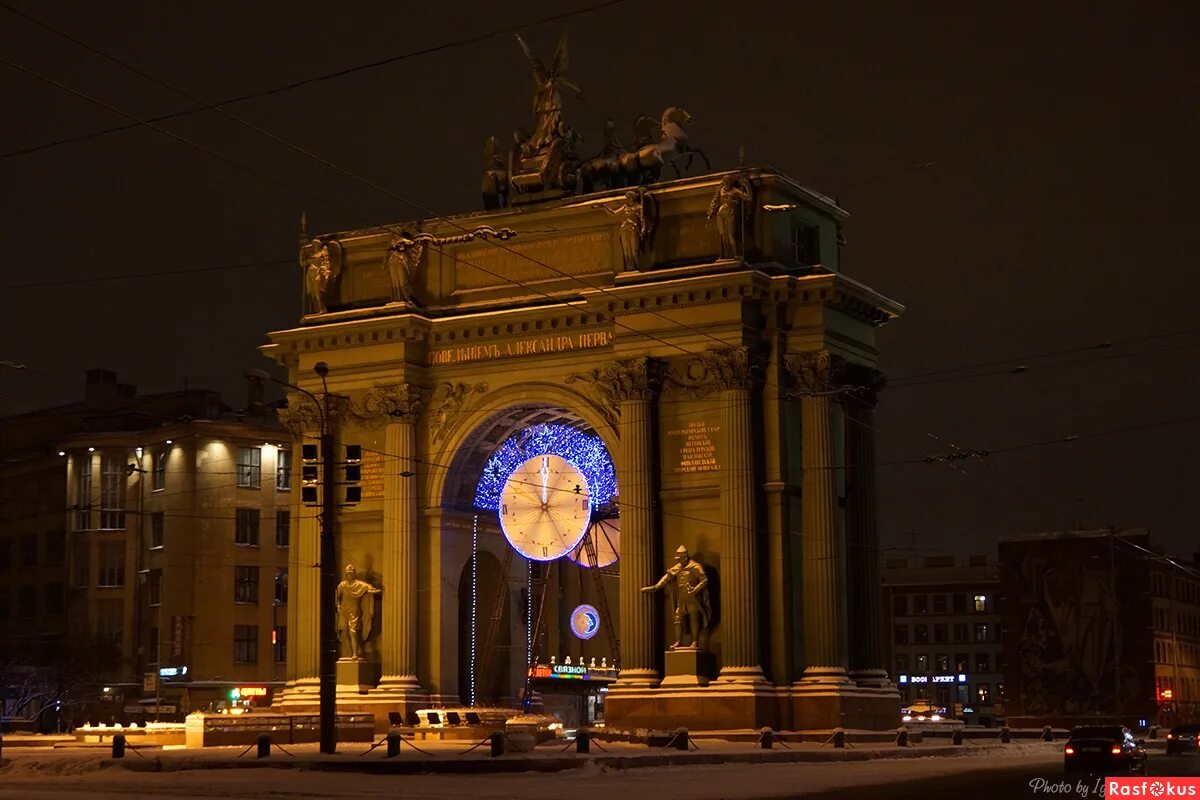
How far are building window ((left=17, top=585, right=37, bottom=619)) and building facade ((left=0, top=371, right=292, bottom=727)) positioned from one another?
9 cm

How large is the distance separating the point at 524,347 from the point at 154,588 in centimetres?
3320

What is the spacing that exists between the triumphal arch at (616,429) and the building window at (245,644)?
24715 mm

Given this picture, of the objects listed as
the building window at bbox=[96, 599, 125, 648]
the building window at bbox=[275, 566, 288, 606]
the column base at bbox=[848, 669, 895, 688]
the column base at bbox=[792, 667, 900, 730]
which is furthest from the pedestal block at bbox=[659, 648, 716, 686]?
the building window at bbox=[96, 599, 125, 648]

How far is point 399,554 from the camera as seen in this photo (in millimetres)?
51562

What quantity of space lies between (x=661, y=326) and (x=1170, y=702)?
69.3 meters

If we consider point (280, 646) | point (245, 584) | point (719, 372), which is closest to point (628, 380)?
point (719, 372)

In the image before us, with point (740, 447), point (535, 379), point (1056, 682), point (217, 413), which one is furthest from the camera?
point (1056, 682)

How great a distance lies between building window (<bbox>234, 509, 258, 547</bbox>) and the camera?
79.2 m

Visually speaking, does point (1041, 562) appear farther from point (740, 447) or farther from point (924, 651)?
point (740, 447)

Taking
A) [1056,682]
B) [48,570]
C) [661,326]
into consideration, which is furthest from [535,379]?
[1056,682]

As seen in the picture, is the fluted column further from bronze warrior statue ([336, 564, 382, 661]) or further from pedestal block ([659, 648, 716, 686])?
bronze warrior statue ([336, 564, 382, 661])

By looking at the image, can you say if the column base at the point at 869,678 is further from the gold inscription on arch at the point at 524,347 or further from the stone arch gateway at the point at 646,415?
the gold inscription on arch at the point at 524,347

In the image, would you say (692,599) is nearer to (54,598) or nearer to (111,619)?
(111,619)

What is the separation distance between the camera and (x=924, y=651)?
431ft
